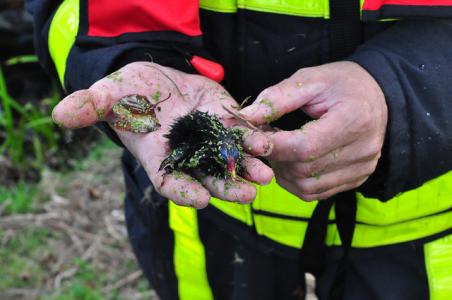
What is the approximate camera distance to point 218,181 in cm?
144

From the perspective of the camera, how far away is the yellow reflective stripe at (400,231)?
173 cm

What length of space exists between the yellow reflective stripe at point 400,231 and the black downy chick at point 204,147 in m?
0.52

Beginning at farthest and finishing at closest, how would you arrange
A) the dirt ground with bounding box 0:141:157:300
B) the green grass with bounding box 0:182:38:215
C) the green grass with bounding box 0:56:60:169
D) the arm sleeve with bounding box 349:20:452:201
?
1. the green grass with bounding box 0:56:60:169
2. the green grass with bounding box 0:182:38:215
3. the dirt ground with bounding box 0:141:157:300
4. the arm sleeve with bounding box 349:20:452:201

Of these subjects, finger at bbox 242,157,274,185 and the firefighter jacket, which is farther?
the firefighter jacket

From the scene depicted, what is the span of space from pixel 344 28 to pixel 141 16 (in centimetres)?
59

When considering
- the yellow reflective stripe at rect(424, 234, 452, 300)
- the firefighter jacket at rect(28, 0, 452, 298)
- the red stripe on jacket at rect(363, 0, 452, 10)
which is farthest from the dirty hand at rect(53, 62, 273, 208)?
the yellow reflective stripe at rect(424, 234, 452, 300)

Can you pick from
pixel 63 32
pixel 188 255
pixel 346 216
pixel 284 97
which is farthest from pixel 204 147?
pixel 63 32

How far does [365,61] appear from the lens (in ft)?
4.98

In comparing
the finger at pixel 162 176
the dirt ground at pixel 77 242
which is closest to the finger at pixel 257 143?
the finger at pixel 162 176

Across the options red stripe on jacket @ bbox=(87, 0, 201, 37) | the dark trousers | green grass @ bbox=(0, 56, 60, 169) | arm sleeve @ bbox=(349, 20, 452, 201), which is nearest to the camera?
arm sleeve @ bbox=(349, 20, 452, 201)

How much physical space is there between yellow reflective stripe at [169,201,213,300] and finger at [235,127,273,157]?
553 mm

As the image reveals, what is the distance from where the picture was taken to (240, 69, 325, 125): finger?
1474mm

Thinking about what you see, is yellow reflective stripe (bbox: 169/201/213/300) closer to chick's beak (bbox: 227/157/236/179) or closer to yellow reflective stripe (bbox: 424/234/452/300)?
chick's beak (bbox: 227/157/236/179)

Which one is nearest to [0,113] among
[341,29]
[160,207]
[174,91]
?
[160,207]
